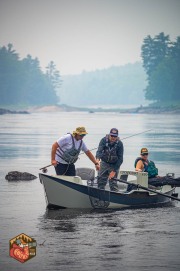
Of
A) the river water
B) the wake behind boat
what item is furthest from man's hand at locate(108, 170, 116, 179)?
the river water

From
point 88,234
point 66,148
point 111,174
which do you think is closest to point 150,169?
point 111,174

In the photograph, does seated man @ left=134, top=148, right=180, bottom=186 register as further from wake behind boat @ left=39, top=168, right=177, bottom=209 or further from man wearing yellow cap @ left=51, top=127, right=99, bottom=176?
man wearing yellow cap @ left=51, top=127, right=99, bottom=176

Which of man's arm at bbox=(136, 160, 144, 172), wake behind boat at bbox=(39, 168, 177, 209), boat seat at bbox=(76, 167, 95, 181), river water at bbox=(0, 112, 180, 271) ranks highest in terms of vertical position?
man's arm at bbox=(136, 160, 144, 172)

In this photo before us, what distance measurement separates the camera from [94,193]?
22.1 meters

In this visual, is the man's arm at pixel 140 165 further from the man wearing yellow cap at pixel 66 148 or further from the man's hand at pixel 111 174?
the man wearing yellow cap at pixel 66 148

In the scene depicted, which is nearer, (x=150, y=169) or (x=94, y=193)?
(x=94, y=193)

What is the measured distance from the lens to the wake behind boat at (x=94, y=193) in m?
21.5

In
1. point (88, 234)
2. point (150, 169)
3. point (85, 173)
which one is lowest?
point (88, 234)

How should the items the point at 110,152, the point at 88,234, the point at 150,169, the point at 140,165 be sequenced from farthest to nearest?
the point at 150,169
the point at 140,165
the point at 110,152
the point at 88,234

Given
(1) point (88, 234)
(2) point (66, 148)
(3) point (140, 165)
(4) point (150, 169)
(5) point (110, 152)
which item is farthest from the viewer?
(4) point (150, 169)

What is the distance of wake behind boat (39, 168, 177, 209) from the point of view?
2152 centimetres

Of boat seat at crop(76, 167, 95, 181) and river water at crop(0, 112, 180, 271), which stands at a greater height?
boat seat at crop(76, 167, 95, 181)

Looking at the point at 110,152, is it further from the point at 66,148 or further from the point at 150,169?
the point at 150,169

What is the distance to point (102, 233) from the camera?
19.3 metres
